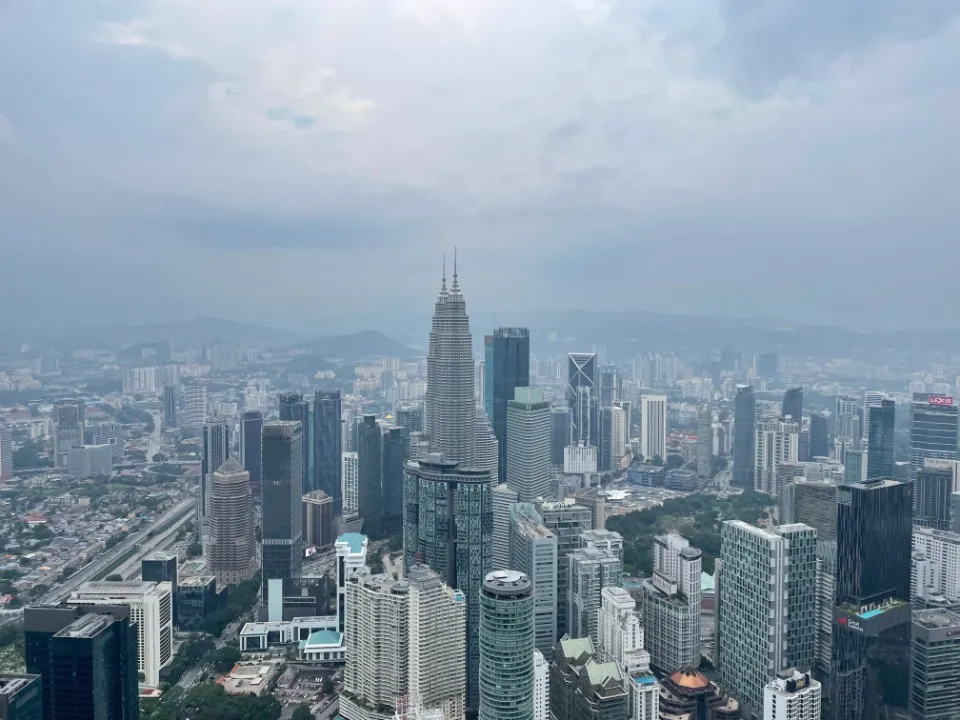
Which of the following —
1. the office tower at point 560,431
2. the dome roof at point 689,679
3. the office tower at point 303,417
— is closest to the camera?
the dome roof at point 689,679

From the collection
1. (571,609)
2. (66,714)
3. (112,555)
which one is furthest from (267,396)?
(66,714)

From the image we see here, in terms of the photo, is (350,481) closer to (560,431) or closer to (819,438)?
(560,431)

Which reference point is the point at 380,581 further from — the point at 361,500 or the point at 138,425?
the point at 138,425

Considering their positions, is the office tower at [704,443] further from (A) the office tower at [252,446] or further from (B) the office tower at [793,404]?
(A) the office tower at [252,446]

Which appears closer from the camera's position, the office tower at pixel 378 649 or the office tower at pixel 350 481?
the office tower at pixel 378 649

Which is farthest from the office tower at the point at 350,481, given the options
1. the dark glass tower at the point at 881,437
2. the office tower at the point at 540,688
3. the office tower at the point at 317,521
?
the dark glass tower at the point at 881,437

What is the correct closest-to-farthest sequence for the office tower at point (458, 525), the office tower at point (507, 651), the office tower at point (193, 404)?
the office tower at point (507, 651) → the office tower at point (458, 525) → the office tower at point (193, 404)

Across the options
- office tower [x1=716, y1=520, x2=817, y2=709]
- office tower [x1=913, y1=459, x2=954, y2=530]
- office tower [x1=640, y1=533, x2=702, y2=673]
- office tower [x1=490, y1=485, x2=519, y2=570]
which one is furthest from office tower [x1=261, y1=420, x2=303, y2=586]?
office tower [x1=913, y1=459, x2=954, y2=530]
